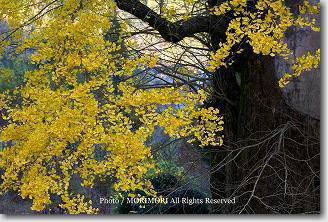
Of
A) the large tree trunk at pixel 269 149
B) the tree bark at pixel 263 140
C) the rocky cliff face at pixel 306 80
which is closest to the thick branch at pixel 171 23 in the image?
the tree bark at pixel 263 140

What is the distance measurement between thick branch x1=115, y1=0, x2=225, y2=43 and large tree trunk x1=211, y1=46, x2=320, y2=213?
0.34m

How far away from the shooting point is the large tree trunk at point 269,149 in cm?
370

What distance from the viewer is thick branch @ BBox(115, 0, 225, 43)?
12.7 feet

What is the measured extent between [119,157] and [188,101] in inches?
21.8

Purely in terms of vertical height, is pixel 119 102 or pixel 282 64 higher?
pixel 282 64

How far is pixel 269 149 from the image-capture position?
3.79m

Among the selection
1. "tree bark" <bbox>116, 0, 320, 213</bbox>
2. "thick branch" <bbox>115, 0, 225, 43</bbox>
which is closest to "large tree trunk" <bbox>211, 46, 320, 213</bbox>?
"tree bark" <bbox>116, 0, 320, 213</bbox>

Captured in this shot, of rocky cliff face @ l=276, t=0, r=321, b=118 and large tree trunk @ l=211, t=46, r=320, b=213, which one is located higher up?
rocky cliff face @ l=276, t=0, r=321, b=118

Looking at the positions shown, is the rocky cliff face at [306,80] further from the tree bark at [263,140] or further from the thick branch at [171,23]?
the thick branch at [171,23]

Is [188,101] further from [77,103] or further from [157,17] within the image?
[157,17]

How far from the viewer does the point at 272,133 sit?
3.82 metres

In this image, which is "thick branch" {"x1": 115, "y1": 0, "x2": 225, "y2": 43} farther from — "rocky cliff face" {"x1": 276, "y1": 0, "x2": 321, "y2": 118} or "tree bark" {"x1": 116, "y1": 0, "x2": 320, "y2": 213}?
"rocky cliff face" {"x1": 276, "y1": 0, "x2": 321, "y2": 118}

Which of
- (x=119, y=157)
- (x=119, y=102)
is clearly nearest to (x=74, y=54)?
(x=119, y=102)

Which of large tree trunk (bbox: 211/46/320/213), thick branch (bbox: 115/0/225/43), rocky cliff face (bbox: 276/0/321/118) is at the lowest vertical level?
large tree trunk (bbox: 211/46/320/213)
